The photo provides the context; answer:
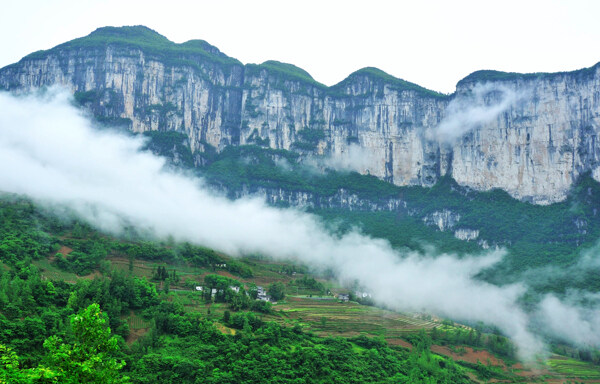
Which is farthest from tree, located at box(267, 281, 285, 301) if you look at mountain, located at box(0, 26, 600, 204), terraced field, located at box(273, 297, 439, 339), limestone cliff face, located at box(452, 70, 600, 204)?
limestone cliff face, located at box(452, 70, 600, 204)

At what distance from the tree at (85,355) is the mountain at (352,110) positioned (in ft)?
456

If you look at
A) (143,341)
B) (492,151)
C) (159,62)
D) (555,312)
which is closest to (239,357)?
(143,341)

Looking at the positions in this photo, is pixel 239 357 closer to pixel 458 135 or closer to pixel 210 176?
pixel 210 176

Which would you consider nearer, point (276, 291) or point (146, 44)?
point (276, 291)

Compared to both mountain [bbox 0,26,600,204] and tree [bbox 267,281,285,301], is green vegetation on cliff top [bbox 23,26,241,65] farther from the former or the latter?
tree [bbox 267,281,285,301]

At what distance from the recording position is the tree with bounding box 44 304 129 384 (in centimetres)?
Result: 1992

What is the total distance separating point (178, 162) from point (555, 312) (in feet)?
370

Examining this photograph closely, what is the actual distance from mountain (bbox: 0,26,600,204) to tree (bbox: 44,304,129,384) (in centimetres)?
13905

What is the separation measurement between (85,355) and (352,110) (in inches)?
6334

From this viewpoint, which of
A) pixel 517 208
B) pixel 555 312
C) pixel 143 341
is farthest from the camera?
pixel 517 208

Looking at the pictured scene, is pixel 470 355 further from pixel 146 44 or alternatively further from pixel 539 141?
pixel 146 44

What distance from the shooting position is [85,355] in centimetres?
2139

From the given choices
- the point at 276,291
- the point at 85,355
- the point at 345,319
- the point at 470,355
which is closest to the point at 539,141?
the point at 470,355

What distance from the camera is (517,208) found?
13862 centimetres
